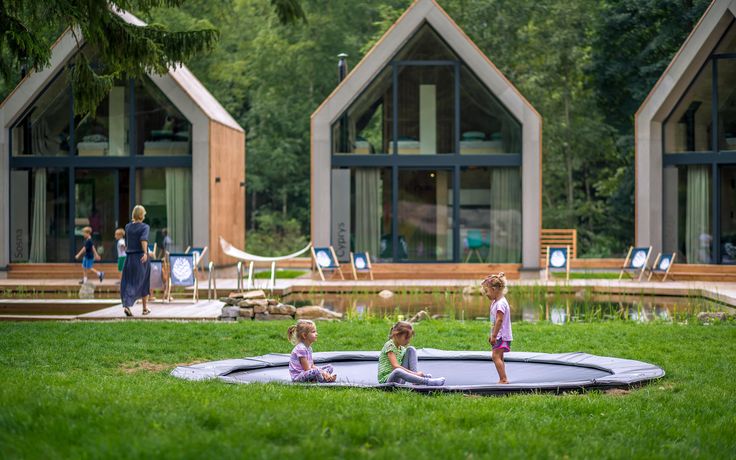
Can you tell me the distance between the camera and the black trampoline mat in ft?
29.7

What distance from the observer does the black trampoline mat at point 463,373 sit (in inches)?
356

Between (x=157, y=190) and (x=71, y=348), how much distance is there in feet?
40.8

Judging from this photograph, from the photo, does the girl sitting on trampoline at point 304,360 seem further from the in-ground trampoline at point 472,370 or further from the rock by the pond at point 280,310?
the rock by the pond at point 280,310

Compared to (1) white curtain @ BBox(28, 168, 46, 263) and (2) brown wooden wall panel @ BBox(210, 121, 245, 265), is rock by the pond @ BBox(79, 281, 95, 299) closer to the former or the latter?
(2) brown wooden wall panel @ BBox(210, 121, 245, 265)

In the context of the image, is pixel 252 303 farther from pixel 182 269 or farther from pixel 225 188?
pixel 225 188

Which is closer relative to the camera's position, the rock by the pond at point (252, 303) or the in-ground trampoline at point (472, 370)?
the in-ground trampoline at point (472, 370)

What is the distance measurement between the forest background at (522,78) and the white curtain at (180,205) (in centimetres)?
885

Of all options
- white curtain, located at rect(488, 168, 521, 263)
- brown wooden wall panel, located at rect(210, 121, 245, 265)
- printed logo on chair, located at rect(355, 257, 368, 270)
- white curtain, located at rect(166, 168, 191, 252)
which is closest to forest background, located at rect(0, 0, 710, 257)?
brown wooden wall panel, located at rect(210, 121, 245, 265)

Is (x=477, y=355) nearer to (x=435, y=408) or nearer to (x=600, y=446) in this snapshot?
(x=435, y=408)

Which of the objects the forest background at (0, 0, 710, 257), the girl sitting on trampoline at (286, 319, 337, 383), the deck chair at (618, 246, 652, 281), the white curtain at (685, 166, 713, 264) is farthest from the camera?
the forest background at (0, 0, 710, 257)

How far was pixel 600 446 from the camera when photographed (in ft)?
20.5

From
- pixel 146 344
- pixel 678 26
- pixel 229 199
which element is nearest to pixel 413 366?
pixel 146 344

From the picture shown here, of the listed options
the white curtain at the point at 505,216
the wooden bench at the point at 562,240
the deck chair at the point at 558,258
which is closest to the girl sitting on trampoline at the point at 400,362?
the deck chair at the point at 558,258

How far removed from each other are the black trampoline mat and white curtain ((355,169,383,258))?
12.9 m
